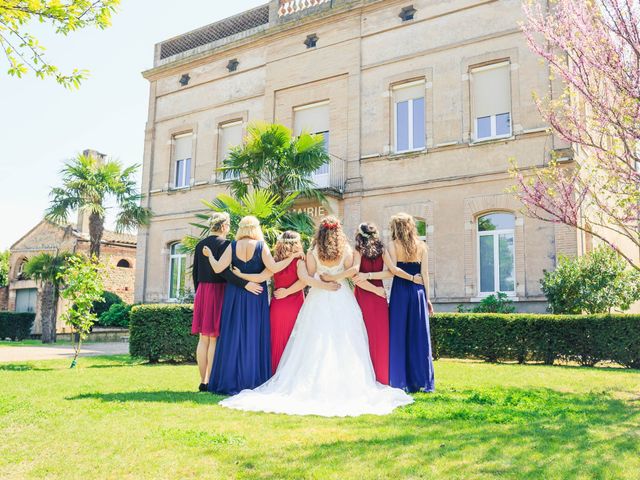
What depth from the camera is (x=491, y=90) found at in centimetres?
1498

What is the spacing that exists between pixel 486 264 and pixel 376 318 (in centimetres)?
862

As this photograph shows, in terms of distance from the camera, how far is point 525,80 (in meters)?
14.3

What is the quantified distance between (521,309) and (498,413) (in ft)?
29.8

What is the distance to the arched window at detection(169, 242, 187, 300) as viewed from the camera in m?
20.3

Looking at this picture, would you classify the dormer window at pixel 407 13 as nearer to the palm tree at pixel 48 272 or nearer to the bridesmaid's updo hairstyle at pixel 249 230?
the bridesmaid's updo hairstyle at pixel 249 230

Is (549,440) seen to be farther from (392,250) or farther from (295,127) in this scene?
(295,127)

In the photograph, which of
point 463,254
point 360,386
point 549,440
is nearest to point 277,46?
point 463,254

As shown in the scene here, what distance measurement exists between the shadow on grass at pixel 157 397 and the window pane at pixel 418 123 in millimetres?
11477

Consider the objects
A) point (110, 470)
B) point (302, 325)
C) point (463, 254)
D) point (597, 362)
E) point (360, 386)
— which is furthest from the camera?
point (463, 254)

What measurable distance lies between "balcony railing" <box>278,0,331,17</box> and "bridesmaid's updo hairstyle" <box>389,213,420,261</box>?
13.8 metres

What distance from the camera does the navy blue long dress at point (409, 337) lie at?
258 inches

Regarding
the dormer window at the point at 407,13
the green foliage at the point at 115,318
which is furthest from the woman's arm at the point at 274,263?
the green foliage at the point at 115,318

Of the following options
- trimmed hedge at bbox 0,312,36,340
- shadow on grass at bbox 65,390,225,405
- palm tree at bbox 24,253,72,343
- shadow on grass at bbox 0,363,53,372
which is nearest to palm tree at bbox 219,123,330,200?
shadow on grass at bbox 0,363,53,372

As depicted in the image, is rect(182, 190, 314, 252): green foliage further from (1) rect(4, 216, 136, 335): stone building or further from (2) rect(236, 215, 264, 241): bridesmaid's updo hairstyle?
(1) rect(4, 216, 136, 335): stone building
